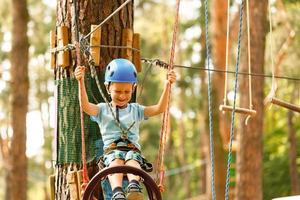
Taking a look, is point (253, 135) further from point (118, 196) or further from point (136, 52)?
point (118, 196)

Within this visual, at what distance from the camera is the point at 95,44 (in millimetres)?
5113

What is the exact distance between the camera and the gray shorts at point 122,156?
4477mm

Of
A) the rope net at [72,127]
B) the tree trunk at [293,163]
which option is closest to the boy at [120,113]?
the rope net at [72,127]

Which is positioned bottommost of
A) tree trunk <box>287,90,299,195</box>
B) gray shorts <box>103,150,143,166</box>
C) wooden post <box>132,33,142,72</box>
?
tree trunk <box>287,90,299,195</box>

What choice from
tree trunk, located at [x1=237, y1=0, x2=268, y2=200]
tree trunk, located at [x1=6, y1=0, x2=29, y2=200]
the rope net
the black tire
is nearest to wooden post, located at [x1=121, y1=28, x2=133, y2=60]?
the rope net

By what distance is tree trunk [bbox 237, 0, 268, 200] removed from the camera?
1082cm

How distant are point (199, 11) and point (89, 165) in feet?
49.8

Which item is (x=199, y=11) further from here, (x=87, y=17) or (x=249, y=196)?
(x=87, y=17)

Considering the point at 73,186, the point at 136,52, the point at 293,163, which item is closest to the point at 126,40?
the point at 136,52

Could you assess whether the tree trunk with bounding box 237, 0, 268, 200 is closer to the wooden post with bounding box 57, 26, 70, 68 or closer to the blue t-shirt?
the wooden post with bounding box 57, 26, 70, 68

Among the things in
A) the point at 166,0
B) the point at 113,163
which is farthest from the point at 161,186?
the point at 166,0

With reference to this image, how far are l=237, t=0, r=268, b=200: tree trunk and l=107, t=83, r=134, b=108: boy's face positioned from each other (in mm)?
6265

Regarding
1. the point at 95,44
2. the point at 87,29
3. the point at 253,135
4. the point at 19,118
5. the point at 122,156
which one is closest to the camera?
the point at 122,156

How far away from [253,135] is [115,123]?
6.50m
